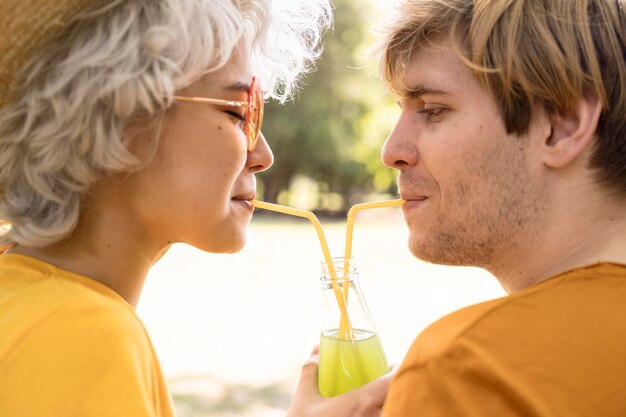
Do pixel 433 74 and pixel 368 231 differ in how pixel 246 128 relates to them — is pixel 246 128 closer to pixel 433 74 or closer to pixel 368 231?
pixel 433 74

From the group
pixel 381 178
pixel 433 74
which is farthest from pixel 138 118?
pixel 381 178

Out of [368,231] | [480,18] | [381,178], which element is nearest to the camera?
[480,18]

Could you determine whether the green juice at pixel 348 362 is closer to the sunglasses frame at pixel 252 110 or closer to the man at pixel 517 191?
the man at pixel 517 191

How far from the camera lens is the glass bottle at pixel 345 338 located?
2123 millimetres

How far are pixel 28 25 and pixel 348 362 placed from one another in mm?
1210

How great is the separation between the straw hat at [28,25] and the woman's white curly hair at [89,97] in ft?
0.08

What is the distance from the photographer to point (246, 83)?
85.7 inches

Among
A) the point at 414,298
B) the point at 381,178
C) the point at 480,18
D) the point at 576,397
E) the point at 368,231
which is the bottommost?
the point at 576,397

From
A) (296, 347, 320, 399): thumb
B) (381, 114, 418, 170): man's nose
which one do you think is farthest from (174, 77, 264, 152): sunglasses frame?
(296, 347, 320, 399): thumb

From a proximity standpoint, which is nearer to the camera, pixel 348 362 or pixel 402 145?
pixel 348 362

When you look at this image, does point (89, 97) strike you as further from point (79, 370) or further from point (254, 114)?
point (79, 370)

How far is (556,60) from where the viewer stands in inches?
79.4

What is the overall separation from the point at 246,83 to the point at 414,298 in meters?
8.35

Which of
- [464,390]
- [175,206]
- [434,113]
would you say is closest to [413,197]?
[434,113]
